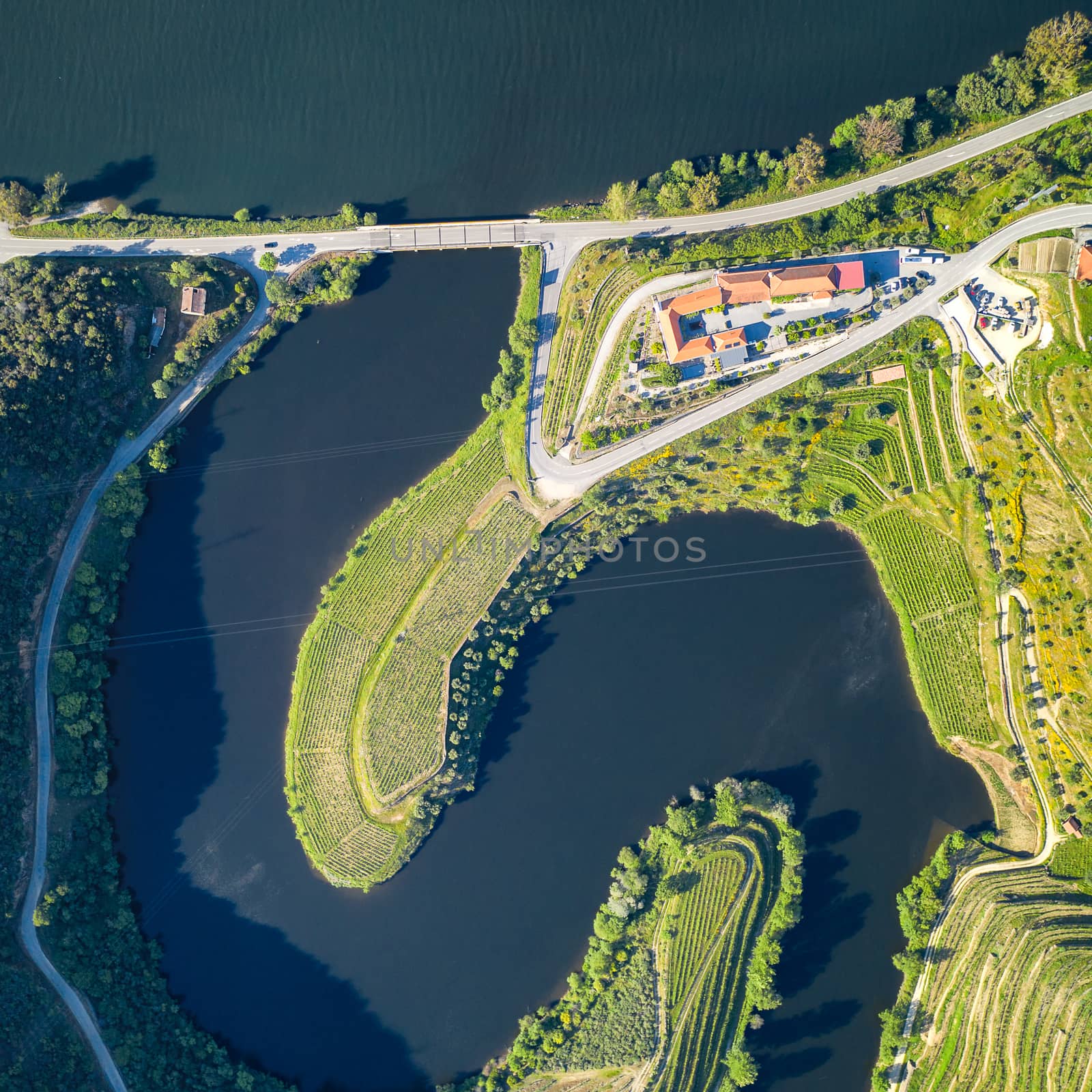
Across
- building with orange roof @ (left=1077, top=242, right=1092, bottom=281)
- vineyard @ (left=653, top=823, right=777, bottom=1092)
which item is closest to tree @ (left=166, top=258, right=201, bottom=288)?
vineyard @ (left=653, top=823, right=777, bottom=1092)

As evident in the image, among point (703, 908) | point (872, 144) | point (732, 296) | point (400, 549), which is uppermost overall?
point (872, 144)

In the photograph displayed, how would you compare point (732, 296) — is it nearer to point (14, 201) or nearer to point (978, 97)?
point (978, 97)

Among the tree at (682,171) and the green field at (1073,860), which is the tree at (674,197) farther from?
the green field at (1073,860)

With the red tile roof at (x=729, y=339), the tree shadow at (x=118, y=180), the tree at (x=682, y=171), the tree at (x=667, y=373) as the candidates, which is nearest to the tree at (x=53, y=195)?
the tree shadow at (x=118, y=180)

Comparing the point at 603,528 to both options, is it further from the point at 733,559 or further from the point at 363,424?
the point at 363,424

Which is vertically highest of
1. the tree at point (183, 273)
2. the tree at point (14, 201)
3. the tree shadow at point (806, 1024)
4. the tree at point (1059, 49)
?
the tree at point (1059, 49)

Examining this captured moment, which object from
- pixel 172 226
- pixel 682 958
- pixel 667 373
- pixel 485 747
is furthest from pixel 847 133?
pixel 682 958
